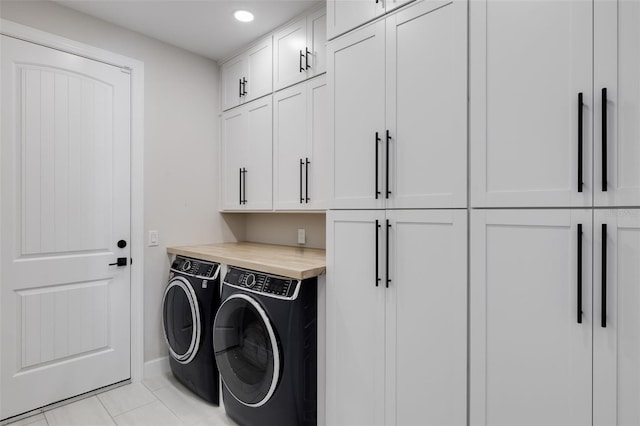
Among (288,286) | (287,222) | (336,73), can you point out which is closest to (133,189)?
(287,222)

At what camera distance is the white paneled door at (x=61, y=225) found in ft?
6.65

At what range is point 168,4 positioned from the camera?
7.10ft

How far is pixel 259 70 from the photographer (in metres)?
2.62

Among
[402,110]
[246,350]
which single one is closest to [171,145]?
→ [246,350]

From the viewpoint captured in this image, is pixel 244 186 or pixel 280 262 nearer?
pixel 280 262

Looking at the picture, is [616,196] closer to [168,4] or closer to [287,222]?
[287,222]

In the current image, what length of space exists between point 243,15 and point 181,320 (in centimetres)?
218

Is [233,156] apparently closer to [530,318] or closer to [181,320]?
[181,320]

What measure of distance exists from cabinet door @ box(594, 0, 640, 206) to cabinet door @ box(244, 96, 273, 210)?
1966 millimetres

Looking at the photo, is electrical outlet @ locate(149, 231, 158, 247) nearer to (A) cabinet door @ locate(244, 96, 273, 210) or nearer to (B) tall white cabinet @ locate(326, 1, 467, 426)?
(A) cabinet door @ locate(244, 96, 273, 210)

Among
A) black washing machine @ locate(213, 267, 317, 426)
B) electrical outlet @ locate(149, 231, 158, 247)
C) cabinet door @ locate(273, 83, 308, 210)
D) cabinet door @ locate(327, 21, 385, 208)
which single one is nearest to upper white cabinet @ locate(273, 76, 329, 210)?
cabinet door @ locate(273, 83, 308, 210)

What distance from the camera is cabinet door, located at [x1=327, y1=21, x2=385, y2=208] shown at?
1524 mm

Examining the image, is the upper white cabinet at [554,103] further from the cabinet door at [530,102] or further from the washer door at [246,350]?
the washer door at [246,350]

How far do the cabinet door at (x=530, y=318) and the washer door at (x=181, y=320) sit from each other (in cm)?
173
